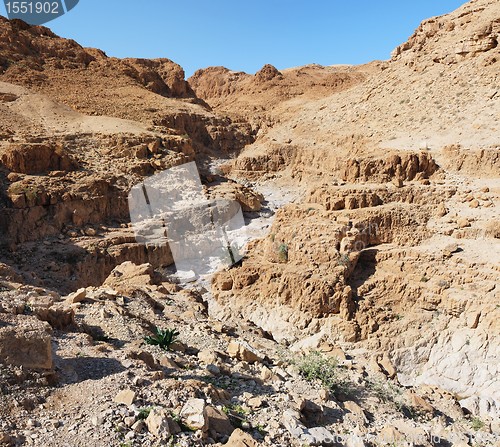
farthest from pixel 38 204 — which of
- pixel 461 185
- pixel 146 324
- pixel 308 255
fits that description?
pixel 461 185

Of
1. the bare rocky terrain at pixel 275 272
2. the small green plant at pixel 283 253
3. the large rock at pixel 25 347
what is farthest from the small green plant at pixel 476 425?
the small green plant at pixel 283 253

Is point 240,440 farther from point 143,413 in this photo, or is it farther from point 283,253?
point 283,253

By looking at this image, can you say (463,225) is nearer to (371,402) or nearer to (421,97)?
(371,402)

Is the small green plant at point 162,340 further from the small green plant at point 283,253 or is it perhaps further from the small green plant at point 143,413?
the small green plant at point 283,253

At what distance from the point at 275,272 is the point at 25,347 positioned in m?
7.53

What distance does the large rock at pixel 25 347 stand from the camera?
134 inches

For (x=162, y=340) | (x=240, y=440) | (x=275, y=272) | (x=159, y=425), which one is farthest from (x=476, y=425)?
(x=275, y=272)

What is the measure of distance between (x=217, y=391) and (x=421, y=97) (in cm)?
2053

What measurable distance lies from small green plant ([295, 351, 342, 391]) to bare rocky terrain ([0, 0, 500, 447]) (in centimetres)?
3

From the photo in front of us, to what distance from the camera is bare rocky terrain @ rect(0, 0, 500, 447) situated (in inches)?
145

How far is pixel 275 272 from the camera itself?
10.6m

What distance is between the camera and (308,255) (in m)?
10.6

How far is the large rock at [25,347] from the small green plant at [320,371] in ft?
9.73

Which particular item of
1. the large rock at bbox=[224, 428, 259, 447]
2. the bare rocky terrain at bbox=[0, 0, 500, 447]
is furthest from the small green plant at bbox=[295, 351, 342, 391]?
the large rock at bbox=[224, 428, 259, 447]
